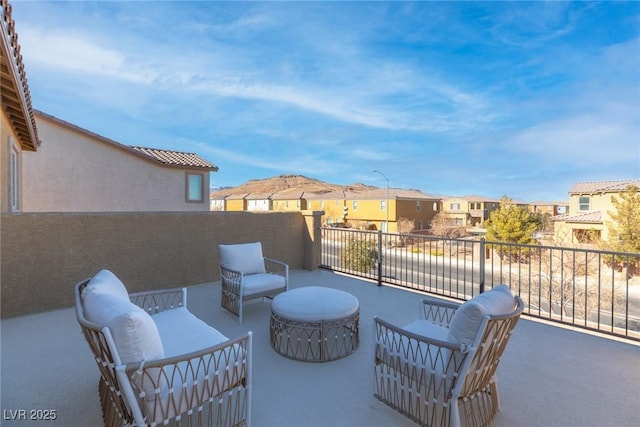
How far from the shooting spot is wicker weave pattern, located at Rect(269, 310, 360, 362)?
302cm

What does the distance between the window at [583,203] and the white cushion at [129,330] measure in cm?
2612

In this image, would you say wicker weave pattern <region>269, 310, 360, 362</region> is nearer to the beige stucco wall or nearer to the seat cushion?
the seat cushion

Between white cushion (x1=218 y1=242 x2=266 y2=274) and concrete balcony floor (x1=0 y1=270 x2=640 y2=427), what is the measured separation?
863mm

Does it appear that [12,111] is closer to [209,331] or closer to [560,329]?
[209,331]

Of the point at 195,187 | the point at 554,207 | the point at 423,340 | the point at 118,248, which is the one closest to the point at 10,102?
the point at 118,248

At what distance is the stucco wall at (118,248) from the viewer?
432cm

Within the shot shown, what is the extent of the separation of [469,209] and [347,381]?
48967 mm

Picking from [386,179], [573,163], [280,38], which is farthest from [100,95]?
[573,163]

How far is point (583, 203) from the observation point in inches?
809

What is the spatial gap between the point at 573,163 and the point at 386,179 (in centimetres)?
1111

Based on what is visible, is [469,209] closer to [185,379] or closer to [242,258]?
[242,258]

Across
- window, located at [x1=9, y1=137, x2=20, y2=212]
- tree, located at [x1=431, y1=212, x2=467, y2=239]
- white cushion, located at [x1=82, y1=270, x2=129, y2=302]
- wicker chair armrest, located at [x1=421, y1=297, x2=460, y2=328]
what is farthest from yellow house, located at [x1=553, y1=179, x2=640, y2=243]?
window, located at [x1=9, y1=137, x2=20, y2=212]

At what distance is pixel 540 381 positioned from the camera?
2.65 metres

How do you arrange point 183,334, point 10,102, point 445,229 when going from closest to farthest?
point 183,334 < point 10,102 < point 445,229
